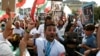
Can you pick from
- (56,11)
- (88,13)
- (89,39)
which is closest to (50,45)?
(89,39)

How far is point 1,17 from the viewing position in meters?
18.5

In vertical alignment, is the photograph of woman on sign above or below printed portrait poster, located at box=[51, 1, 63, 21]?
above

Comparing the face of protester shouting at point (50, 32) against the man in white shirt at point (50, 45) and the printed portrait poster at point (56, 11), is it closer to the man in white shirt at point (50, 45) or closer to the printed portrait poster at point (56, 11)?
the man in white shirt at point (50, 45)

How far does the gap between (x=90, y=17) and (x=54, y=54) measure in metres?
5.62

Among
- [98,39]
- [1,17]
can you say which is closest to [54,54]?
[98,39]

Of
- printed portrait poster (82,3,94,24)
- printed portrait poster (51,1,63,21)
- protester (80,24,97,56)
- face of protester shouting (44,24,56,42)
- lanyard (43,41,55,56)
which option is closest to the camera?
face of protester shouting (44,24,56,42)

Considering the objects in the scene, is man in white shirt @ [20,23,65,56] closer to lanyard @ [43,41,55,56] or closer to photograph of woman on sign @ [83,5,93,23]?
lanyard @ [43,41,55,56]

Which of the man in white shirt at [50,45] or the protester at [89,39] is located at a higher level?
the man in white shirt at [50,45]

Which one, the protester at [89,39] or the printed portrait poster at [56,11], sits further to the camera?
the printed portrait poster at [56,11]

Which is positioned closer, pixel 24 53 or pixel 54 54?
pixel 24 53

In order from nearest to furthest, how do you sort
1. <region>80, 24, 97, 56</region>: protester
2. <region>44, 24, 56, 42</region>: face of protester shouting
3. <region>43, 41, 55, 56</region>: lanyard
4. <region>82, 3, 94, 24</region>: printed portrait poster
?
<region>44, 24, 56, 42</region>: face of protester shouting < <region>43, 41, 55, 56</region>: lanyard < <region>80, 24, 97, 56</region>: protester < <region>82, 3, 94, 24</region>: printed portrait poster

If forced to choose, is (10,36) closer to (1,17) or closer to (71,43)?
(71,43)

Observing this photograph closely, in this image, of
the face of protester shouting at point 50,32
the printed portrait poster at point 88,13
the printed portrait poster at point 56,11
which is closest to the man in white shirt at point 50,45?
the face of protester shouting at point 50,32

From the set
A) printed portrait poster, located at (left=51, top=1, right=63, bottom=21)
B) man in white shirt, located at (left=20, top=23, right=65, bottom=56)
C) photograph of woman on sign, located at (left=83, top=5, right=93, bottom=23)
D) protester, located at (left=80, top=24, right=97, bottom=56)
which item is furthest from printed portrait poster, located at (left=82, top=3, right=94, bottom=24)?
man in white shirt, located at (left=20, top=23, right=65, bottom=56)
